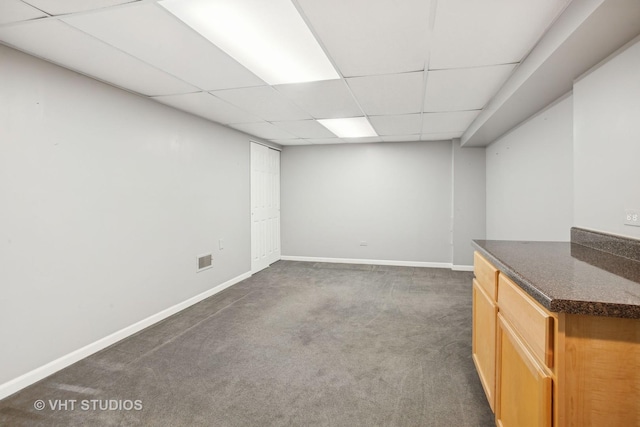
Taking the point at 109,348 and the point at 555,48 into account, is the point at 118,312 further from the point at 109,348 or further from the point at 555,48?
the point at 555,48

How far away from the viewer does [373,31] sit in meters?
1.89

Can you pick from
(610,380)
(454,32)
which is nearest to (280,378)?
(610,380)

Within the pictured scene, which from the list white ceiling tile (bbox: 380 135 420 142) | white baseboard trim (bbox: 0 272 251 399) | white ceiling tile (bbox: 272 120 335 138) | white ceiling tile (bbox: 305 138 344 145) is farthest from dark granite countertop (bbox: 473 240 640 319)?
white ceiling tile (bbox: 305 138 344 145)

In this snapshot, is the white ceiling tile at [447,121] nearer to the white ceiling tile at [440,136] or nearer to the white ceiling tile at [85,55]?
the white ceiling tile at [440,136]

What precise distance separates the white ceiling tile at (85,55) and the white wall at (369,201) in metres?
3.53

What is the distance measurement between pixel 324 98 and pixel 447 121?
6.13 feet

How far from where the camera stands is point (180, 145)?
365 cm

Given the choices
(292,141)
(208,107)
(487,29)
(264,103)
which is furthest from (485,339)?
(292,141)

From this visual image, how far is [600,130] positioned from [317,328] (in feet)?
8.81

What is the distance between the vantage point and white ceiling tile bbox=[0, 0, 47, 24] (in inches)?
63.7

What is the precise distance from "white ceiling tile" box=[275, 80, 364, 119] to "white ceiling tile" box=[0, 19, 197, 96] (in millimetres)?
923

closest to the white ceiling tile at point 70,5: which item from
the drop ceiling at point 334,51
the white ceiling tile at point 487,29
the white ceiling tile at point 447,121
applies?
the drop ceiling at point 334,51

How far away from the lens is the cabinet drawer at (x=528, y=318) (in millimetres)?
1081
